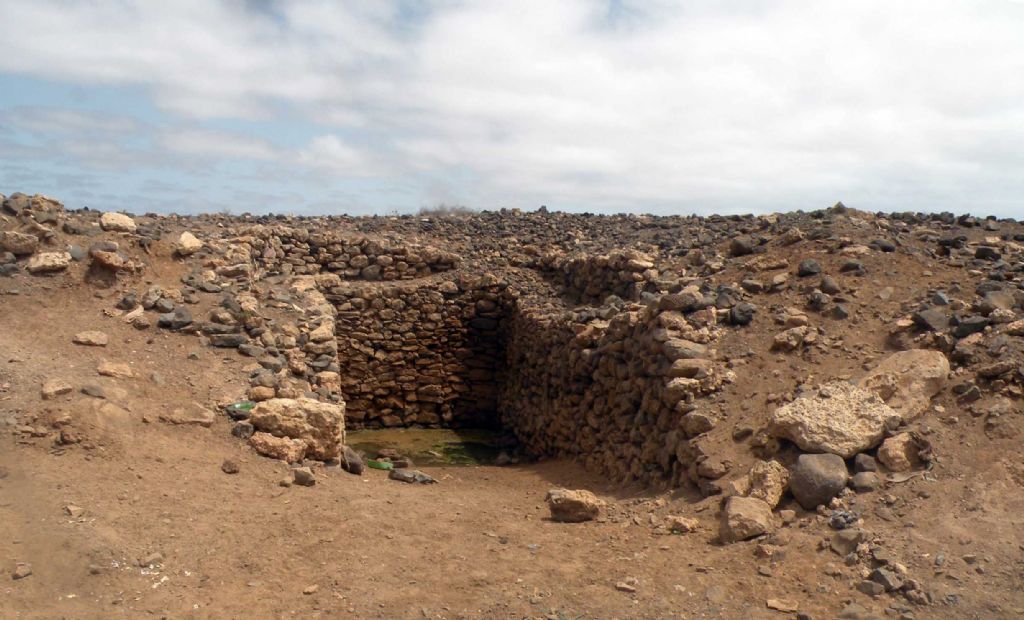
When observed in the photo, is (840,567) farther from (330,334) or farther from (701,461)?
(330,334)

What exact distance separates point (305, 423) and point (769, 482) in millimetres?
3761

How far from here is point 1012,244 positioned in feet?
27.0

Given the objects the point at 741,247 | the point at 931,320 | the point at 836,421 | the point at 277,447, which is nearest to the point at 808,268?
the point at 741,247

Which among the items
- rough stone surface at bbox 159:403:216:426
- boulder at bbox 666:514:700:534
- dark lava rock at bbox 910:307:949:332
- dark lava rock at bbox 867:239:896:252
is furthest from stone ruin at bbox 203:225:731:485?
dark lava rock at bbox 867:239:896:252

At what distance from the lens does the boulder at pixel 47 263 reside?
8.13 meters

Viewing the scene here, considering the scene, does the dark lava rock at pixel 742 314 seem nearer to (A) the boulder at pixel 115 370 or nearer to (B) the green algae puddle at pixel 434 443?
(B) the green algae puddle at pixel 434 443

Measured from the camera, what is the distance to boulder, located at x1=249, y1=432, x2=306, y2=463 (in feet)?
20.9

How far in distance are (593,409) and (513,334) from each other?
3378 mm

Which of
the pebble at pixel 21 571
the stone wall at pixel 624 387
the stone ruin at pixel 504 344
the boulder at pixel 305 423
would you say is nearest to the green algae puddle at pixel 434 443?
the stone ruin at pixel 504 344

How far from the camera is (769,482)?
5.23m

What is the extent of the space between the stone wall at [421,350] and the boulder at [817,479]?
736cm

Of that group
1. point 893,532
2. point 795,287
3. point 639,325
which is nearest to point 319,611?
point 893,532

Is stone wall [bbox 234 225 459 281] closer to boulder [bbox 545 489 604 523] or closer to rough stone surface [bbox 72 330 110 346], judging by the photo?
rough stone surface [bbox 72 330 110 346]

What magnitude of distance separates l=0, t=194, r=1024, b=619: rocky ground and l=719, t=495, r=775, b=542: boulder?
0.02m
